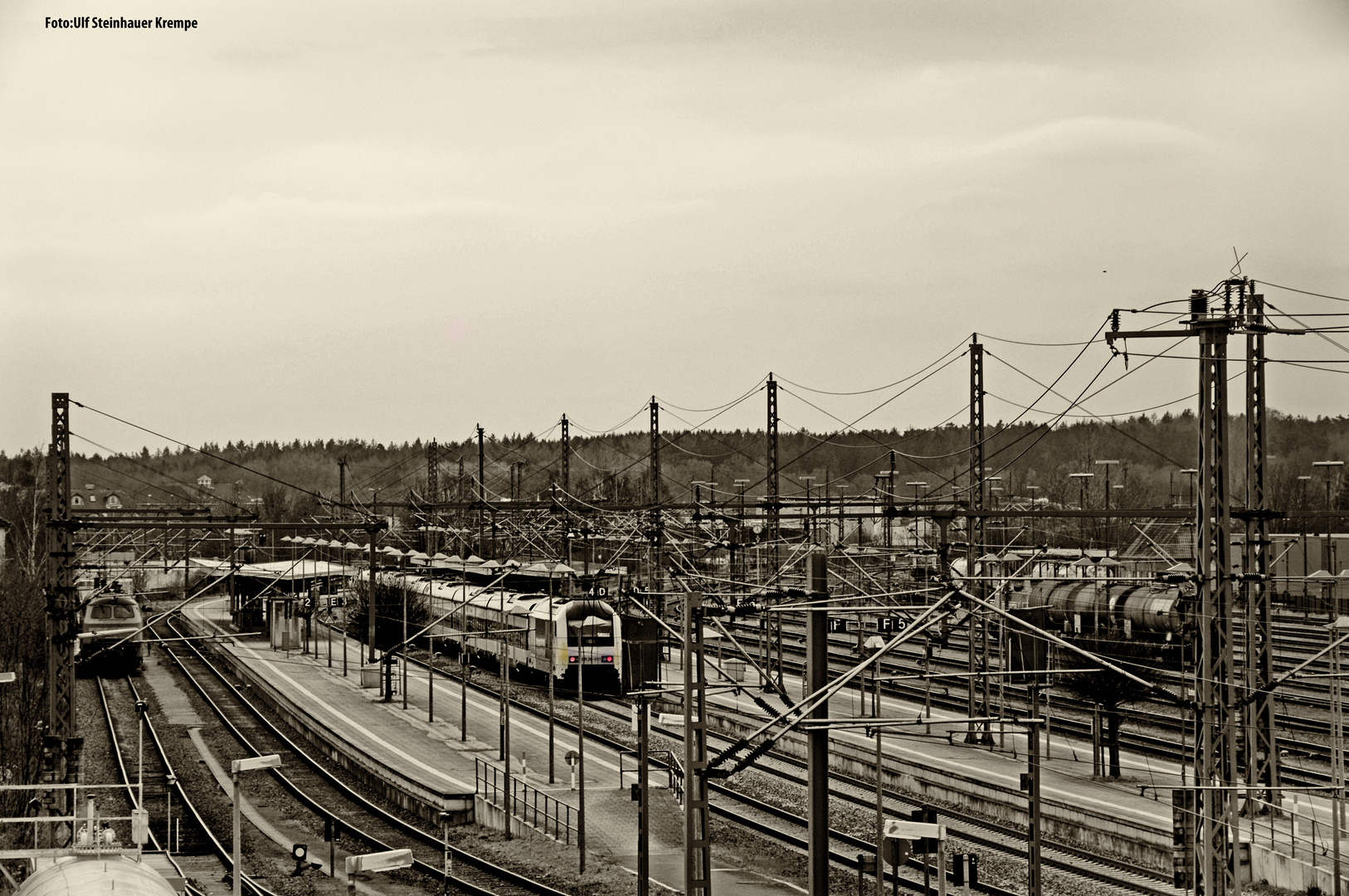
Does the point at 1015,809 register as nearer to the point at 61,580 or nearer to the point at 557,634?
the point at 61,580

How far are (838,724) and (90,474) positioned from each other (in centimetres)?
15609

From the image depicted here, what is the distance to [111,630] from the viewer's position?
167 ft

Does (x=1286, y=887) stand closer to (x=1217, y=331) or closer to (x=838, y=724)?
(x=1217, y=331)

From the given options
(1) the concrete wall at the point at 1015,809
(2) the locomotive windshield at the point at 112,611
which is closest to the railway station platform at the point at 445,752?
(2) the locomotive windshield at the point at 112,611

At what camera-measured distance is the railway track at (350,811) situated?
23.2 meters

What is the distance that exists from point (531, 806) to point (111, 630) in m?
28.4

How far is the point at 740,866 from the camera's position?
919 inches

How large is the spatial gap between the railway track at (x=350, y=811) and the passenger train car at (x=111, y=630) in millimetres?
4085

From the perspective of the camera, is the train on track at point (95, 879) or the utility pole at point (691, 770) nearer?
the train on track at point (95, 879)

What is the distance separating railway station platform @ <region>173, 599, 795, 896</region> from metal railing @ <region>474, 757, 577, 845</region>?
147 millimetres

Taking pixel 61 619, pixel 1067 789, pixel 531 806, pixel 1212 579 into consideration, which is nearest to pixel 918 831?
pixel 1212 579

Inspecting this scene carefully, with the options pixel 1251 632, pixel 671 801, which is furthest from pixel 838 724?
pixel 671 801

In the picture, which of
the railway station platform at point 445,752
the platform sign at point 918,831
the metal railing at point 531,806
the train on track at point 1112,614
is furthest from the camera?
the train on track at point 1112,614

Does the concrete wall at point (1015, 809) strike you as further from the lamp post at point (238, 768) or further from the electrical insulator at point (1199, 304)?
the lamp post at point (238, 768)
